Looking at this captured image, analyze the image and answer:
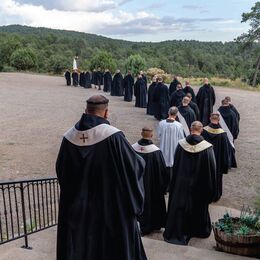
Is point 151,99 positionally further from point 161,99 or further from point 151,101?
point 161,99

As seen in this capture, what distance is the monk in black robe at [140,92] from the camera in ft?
72.9

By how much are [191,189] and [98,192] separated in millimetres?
2925

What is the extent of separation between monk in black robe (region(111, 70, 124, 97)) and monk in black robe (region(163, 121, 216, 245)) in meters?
20.0

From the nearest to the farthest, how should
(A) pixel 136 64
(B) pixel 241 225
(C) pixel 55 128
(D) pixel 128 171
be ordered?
(D) pixel 128 171, (B) pixel 241 225, (C) pixel 55 128, (A) pixel 136 64

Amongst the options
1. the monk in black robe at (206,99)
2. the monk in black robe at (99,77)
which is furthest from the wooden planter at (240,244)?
the monk in black robe at (99,77)

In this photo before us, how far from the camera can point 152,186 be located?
7195mm

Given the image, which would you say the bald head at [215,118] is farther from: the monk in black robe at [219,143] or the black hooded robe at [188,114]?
the black hooded robe at [188,114]

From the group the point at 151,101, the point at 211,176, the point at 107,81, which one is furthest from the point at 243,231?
the point at 107,81

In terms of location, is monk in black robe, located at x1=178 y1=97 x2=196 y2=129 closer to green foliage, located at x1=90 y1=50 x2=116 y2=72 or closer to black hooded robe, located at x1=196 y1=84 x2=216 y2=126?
black hooded robe, located at x1=196 y1=84 x2=216 y2=126

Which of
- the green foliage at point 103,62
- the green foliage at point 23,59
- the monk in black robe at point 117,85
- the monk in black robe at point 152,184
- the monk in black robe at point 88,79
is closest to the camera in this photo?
the monk in black robe at point 152,184

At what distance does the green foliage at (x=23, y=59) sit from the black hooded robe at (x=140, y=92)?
2873 centimetres

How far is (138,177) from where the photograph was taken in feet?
13.6

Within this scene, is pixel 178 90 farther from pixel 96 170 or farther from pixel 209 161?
pixel 96 170

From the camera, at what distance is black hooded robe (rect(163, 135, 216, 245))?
663cm
